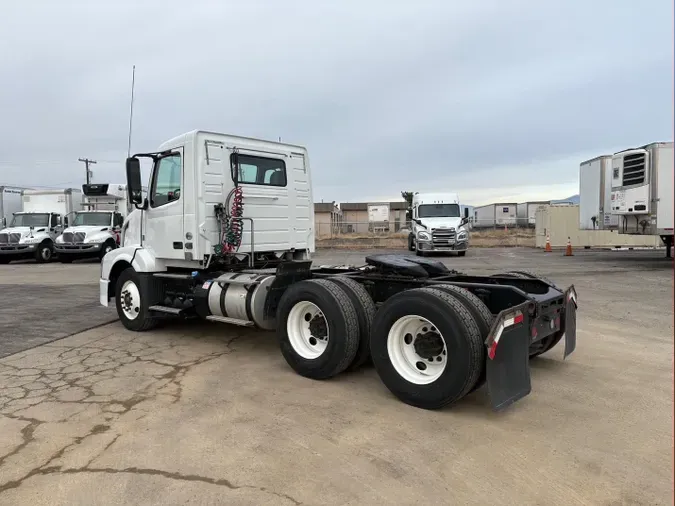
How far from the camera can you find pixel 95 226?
2139 cm

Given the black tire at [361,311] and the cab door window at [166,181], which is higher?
the cab door window at [166,181]

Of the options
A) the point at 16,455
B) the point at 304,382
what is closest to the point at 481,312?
the point at 304,382

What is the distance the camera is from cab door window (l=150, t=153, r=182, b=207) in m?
6.82

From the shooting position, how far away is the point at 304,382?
508 centimetres

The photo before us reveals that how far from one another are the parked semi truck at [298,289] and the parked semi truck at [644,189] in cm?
1166

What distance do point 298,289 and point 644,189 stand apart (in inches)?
546

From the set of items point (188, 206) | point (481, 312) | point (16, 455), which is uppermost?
point (188, 206)

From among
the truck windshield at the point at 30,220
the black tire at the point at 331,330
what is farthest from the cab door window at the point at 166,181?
the truck windshield at the point at 30,220

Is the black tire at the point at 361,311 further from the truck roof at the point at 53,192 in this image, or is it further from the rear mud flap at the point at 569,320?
the truck roof at the point at 53,192

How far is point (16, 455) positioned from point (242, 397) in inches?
69.2

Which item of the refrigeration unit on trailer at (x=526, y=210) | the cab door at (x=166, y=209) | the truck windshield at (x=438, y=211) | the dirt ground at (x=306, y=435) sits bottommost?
the dirt ground at (x=306, y=435)

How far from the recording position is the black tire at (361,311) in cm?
Result: 497

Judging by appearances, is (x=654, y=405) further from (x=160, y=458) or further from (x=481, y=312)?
(x=160, y=458)

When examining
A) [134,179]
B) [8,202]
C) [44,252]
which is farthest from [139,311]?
[8,202]
